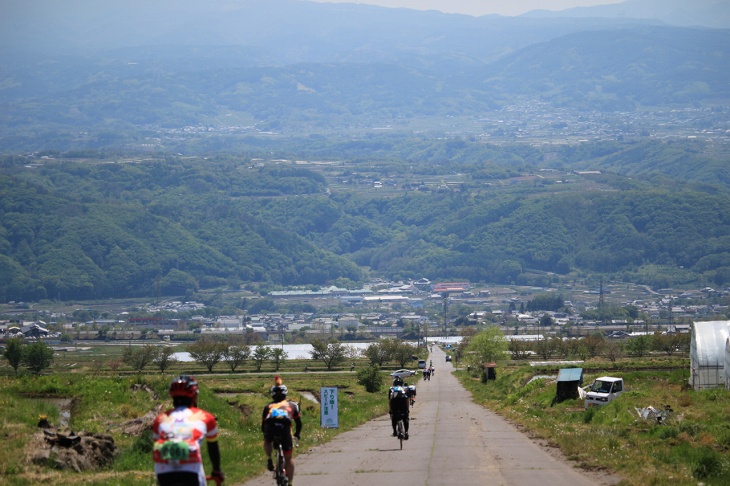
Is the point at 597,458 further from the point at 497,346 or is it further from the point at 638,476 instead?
the point at 497,346

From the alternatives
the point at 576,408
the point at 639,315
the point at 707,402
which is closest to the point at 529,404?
the point at 576,408

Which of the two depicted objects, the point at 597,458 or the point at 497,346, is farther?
the point at 497,346

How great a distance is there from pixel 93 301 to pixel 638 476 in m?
181

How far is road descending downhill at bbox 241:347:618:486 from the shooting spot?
16953 millimetres

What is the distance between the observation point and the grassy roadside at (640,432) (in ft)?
57.8

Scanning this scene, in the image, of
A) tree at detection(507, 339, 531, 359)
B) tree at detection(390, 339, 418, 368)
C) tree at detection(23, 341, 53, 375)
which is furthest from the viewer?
tree at detection(507, 339, 531, 359)

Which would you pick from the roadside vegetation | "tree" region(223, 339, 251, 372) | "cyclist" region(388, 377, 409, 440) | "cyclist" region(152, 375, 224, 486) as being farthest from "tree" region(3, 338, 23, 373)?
"cyclist" region(152, 375, 224, 486)

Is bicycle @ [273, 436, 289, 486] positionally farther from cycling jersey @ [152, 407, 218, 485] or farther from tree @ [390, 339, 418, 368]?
tree @ [390, 339, 418, 368]

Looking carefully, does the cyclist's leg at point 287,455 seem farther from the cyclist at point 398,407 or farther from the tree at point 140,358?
the tree at point 140,358

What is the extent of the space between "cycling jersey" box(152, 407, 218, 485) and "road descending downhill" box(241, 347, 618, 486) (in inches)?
212

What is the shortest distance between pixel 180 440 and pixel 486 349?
70909 millimetres

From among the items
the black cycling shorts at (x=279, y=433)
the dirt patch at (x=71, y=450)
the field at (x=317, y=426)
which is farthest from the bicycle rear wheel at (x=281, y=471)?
the dirt patch at (x=71, y=450)

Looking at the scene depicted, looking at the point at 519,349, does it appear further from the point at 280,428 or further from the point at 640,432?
the point at 280,428

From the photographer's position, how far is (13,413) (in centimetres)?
2139
